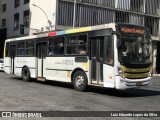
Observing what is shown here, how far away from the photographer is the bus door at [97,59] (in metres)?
14.7

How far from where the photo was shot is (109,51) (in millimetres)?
14188

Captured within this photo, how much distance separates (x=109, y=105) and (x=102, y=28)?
437 centimetres

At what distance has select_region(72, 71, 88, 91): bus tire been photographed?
1565cm

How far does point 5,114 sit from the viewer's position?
30.6 ft

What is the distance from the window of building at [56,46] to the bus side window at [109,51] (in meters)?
3.54

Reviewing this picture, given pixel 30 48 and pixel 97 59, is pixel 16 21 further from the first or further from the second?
pixel 97 59

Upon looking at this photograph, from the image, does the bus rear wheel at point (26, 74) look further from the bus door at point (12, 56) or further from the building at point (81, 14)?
the building at point (81, 14)

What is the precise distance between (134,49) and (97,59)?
1.68 meters

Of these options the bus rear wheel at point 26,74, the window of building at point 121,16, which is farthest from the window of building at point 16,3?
the bus rear wheel at point 26,74

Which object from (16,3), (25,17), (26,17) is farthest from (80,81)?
(16,3)

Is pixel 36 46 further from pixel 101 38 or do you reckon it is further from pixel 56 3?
pixel 56 3

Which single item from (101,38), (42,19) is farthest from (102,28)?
(42,19)

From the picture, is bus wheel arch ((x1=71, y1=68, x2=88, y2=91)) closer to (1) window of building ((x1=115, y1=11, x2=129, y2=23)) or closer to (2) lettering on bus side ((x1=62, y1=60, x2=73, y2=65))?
(2) lettering on bus side ((x1=62, y1=60, x2=73, y2=65))

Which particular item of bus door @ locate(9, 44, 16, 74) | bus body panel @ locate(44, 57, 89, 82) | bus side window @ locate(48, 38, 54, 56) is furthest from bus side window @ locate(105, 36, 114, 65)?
bus door @ locate(9, 44, 16, 74)
